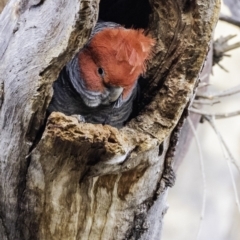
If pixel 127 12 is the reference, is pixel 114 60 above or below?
below

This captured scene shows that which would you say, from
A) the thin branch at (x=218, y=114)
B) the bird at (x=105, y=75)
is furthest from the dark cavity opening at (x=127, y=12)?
the thin branch at (x=218, y=114)

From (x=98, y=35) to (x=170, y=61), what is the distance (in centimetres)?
18

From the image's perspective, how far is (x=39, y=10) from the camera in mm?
973

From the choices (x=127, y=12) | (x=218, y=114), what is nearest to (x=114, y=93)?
(x=127, y=12)

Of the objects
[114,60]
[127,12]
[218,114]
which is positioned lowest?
[218,114]

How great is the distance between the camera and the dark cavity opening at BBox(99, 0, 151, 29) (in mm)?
1277

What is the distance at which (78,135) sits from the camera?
85cm

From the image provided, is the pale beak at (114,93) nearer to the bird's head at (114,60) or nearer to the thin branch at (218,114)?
the bird's head at (114,60)

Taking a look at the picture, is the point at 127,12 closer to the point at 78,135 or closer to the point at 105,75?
the point at 105,75

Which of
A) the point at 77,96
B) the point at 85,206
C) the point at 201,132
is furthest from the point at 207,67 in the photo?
the point at 201,132

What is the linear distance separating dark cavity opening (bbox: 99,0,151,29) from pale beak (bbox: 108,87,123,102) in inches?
7.6

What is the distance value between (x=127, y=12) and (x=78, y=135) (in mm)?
585

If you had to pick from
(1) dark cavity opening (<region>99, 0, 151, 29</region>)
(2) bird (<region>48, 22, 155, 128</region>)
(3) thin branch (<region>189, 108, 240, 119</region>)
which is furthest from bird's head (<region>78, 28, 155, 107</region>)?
(3) thin branch (<region>189, 108, 240, 119</region>)

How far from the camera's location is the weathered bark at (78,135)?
88 cm
